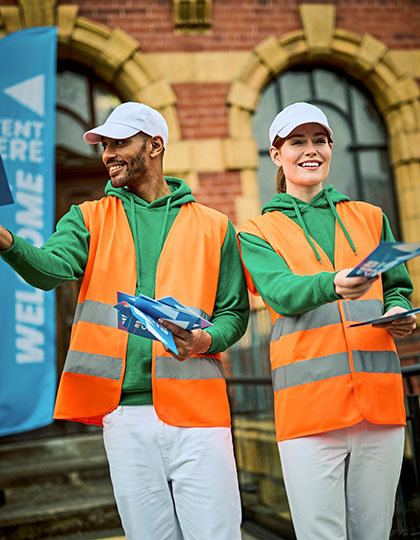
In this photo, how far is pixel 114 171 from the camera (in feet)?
7.38

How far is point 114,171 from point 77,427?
17.8 ft

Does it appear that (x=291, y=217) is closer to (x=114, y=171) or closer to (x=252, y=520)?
(x=114, y=171)

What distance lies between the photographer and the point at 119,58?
7371 mm

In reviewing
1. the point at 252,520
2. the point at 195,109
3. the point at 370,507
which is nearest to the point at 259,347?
the point at 252,520

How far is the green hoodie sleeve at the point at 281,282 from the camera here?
1.88 meters

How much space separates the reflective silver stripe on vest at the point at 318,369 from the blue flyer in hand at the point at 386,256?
1.41 feet

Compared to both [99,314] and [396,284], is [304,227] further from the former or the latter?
[99,314]

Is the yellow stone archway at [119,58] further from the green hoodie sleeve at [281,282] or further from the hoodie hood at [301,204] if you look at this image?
the green hoodie sleeve at [281,282]

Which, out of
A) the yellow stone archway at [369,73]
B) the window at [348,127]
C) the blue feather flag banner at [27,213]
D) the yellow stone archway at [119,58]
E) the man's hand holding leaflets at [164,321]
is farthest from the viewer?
the window at [348,127]

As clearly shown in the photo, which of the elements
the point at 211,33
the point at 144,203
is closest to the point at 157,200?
the point at 144,203

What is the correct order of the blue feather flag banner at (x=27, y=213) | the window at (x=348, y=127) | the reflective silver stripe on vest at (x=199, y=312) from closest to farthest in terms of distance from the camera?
1. the reflective silver stripe on vest at (x=199, y=312)
2. the blue feather flag banner at (x=27, y=213)
3. the window at (x=348, y=127)

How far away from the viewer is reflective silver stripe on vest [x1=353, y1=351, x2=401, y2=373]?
6.73 ft

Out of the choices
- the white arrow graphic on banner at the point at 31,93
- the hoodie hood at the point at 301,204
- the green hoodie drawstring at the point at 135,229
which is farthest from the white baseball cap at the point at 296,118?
the white arrow graphic on banner at the point at 31,93

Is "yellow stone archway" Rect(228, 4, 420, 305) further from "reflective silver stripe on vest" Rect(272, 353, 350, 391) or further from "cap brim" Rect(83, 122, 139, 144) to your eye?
"reflective silver stripe on vest" Rect(272, 353, 350, 391)
